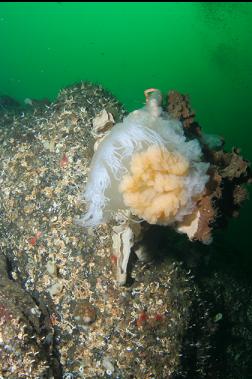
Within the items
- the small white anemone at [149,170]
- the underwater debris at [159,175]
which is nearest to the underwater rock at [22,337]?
the underwater debris at [159,175]

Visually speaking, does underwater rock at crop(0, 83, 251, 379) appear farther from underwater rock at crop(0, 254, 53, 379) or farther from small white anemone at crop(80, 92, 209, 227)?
small white anemone at crop(80, 92, 209, 227)

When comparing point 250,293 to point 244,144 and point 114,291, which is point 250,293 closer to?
point 114,291

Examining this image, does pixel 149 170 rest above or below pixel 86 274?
above

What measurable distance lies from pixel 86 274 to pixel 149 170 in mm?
1577

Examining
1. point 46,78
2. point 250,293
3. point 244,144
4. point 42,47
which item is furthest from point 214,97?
point 42,47

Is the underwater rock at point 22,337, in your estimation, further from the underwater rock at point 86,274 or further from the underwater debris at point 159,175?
the underwater debris at point 159,175

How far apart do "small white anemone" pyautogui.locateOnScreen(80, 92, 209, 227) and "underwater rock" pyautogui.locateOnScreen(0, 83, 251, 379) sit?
30 centimetres

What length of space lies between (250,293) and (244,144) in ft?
55.0

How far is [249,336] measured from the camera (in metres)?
6.06

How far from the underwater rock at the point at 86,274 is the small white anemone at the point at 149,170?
30 centimetres

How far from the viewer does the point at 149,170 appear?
306cm

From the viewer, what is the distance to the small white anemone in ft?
9.97

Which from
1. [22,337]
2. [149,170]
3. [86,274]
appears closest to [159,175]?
[149,170]

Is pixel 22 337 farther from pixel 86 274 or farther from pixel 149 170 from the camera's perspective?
pixel 149 170
